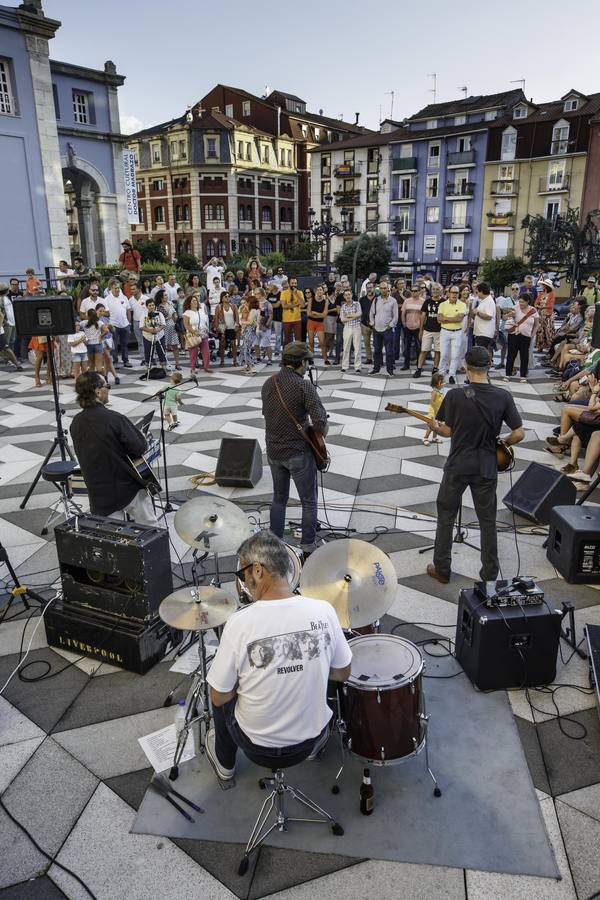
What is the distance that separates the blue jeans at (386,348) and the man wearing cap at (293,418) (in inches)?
354

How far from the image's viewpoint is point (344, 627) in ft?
11.6

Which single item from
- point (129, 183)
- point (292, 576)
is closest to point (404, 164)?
point (129, 183)

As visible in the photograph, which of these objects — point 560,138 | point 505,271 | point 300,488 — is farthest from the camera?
point 560,138

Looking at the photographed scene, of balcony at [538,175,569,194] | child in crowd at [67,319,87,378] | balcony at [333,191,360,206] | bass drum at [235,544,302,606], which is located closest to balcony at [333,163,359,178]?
balcony at [333,191,360,206]

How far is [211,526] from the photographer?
389 cm

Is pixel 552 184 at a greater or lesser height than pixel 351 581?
greater

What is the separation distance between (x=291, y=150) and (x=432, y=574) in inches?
2789

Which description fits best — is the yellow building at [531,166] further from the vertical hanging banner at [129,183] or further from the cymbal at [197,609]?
the cymbal at [197,609]

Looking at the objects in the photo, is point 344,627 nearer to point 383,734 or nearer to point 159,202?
point 383,734

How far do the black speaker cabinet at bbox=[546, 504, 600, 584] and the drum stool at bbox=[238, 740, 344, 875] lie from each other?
10.9ft

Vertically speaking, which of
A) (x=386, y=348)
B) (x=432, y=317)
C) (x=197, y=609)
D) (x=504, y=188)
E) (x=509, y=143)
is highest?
(x=509, y=143)

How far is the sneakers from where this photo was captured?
3490 mm

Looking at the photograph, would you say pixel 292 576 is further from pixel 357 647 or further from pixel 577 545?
pixel 577 545

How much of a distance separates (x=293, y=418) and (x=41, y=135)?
71.2 ft
